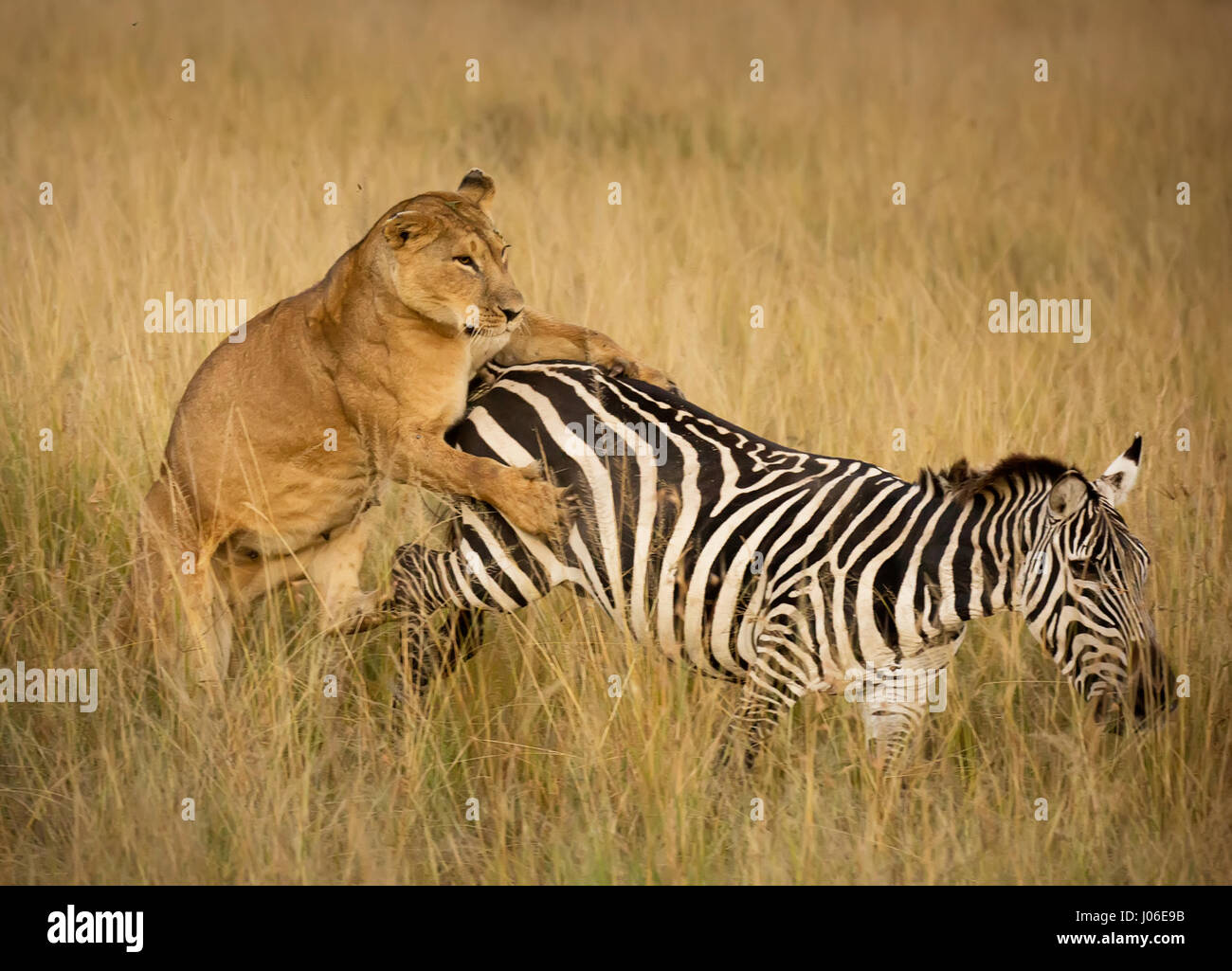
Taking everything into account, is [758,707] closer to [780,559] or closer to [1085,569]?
[780,559]

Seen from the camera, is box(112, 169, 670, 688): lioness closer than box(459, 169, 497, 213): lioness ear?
Yes

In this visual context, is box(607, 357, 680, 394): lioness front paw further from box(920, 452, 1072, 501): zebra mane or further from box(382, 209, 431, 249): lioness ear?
box(920, 452, 1072, 501): zebra mane

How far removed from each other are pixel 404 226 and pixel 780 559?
171 cm

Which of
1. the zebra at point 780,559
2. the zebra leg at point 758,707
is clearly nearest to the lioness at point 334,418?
the zebra at point 780,559

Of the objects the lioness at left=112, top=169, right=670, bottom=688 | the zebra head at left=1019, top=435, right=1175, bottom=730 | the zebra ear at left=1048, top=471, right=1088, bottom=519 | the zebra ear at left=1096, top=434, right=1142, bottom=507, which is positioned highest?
the lioness at left=112, top=169, right=670, bottom=688

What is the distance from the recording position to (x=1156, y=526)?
5328 millimetres

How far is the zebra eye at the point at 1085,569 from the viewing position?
4.01 m

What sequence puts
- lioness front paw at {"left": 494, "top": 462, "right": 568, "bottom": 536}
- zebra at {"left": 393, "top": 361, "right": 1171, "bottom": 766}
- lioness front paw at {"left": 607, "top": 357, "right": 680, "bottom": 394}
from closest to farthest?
zebra at {"left": 393, "top": 361, "right": 1171, "bottom": 766} < lioness front paw at {"left": 494, "top": 462, "right": 568, "bottom": 536} < lioness front paw at {"left": 607, "top": 357, "right": 680, "bottom": 394}

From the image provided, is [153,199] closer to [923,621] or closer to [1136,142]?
[923,621]

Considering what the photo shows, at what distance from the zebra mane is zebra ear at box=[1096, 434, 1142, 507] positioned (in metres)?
0.18

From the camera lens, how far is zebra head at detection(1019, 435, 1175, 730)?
4004 millimetres

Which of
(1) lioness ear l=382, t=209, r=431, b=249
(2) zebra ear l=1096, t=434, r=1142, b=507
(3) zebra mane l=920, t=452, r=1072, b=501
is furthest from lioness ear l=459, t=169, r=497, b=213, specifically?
(2) zebra ear l=1096, t=434, r=1142, b=507

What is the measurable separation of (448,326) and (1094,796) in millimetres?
2600

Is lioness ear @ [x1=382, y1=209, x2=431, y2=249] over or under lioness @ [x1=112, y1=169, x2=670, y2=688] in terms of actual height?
over
